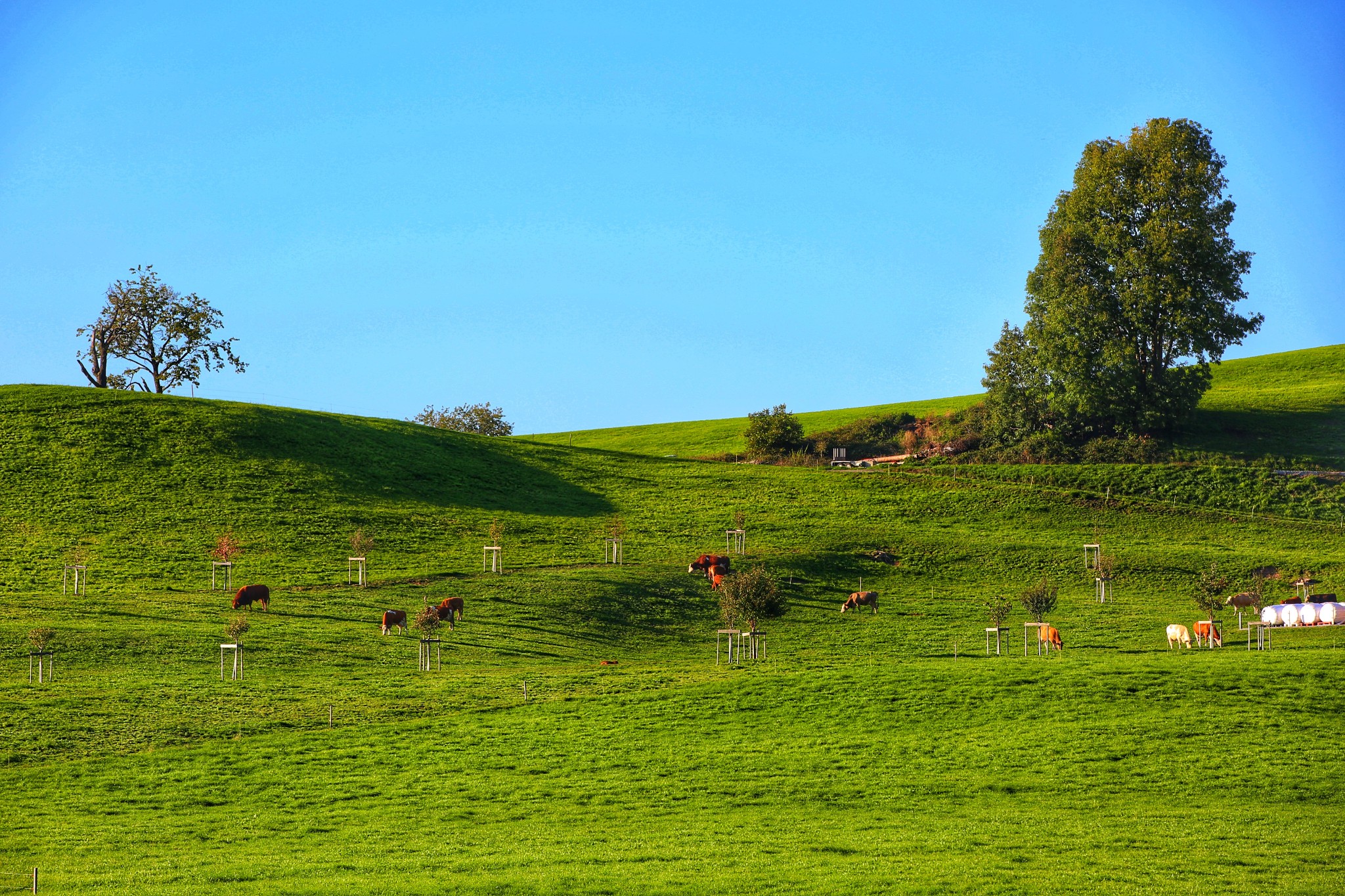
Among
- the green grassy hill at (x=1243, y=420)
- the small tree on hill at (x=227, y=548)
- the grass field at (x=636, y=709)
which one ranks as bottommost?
the grass field at (x=636, y=709)

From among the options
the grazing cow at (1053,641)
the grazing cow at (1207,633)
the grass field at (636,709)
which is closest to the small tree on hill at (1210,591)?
the grazing cow at (1207,633)

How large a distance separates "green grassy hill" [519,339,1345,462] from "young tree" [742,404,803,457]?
974 centimetres

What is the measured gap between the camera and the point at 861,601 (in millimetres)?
49844

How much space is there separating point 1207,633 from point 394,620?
2927cm

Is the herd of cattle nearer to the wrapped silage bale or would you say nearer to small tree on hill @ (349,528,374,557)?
the wrapped silage bale

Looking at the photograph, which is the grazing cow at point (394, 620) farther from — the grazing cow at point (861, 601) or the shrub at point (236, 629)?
the grazing cow at point (861, 601)

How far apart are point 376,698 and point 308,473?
37665 mm

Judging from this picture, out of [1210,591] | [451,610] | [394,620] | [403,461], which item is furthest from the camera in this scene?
[403,461]

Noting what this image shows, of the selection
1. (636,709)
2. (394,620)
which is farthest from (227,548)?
(636,709)

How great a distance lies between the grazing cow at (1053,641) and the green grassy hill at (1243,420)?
4434 centimetres

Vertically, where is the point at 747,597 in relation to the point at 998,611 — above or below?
above

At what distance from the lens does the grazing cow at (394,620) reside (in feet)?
142

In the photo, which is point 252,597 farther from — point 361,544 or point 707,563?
point 707,563

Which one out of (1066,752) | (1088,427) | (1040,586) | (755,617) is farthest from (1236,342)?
(1066,752)
